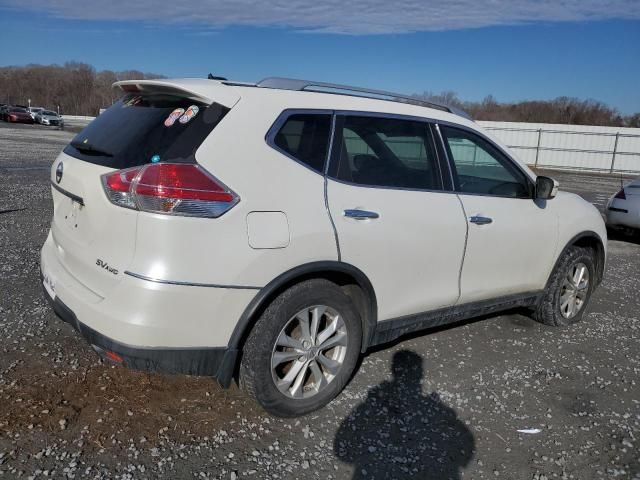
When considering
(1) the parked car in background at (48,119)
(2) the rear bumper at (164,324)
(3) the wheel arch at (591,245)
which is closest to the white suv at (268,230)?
(2) the rear bumper at (164,324)

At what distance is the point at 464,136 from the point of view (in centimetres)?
402

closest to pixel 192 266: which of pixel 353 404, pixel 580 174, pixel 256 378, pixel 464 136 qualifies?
pixel 256 378

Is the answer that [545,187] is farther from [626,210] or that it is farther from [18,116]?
[18,116]

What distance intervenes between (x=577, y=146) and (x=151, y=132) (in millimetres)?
30195

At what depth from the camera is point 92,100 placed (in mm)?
86625

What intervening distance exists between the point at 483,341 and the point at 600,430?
1.38m

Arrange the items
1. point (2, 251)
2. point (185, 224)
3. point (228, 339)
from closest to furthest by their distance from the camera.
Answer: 1. point (185, 224)
2. point (228, 339)
3. point (2, 251)

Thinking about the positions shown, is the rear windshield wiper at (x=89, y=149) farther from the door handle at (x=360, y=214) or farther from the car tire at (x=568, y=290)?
the car tire at (x=568, y=290)

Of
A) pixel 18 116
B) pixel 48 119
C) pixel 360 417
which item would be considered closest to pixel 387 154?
pixel 360 417

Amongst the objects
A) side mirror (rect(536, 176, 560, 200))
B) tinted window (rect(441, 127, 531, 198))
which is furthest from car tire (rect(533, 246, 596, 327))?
tinted window (rect(441, 127, 531, 198))

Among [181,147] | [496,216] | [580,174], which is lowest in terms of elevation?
[580,174]

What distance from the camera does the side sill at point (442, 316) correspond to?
11.7 ft

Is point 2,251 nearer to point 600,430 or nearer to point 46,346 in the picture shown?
point 46,346

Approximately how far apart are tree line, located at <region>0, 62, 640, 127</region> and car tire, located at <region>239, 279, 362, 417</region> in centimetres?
5344
